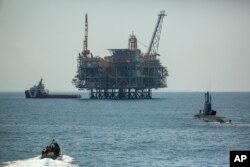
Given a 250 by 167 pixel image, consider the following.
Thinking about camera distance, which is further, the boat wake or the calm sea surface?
the calm sea surface

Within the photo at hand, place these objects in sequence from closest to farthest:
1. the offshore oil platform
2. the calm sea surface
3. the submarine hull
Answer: the calm sea surface
the submarine hull
the offshore oil platform

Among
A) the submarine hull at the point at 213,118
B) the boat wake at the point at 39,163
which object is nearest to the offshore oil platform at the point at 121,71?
the submarine hull at the point at 213,118

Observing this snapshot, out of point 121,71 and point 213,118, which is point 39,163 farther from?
point 121,71

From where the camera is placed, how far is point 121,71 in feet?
555

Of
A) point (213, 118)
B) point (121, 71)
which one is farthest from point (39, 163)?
point (121, 71)

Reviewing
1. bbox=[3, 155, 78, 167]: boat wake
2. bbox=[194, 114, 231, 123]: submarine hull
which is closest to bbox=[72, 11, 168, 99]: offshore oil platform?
bbox=[194, 114, 231, 123]: submarine hull

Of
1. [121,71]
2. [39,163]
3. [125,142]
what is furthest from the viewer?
[121,71]

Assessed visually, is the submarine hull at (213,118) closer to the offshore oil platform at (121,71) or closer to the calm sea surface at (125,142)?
the calm sea surface at (125,142)

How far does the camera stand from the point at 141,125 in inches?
3647

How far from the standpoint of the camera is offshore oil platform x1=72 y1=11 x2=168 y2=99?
6540 inches

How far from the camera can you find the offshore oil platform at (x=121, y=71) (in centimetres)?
16612

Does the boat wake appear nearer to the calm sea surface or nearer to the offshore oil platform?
the calm sea surface

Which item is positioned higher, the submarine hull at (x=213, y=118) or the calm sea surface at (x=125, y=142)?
the submarine hull at (x=213, y=118)

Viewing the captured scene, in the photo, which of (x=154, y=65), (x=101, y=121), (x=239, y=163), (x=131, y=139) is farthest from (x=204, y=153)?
(x=154, y=65)
